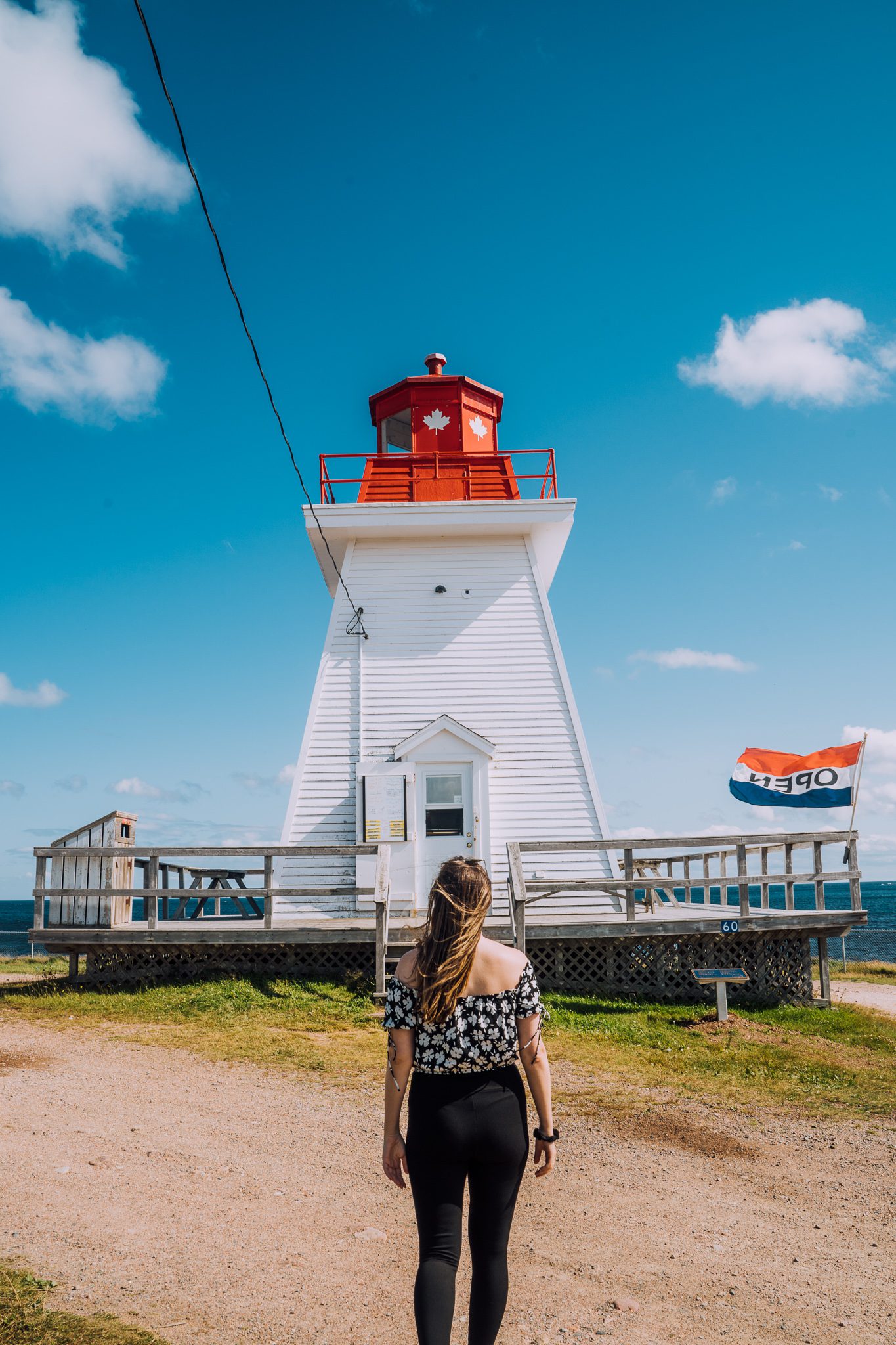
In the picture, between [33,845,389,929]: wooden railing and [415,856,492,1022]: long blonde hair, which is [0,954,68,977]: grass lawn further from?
[415,856,492,1022]: long blonde hair

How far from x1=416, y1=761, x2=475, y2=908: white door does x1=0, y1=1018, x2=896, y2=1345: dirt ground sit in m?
6.62

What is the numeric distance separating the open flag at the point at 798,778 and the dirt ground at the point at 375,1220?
8.24 meters

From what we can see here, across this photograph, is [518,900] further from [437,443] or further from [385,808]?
[437,443]

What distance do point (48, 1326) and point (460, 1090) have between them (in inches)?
89.0

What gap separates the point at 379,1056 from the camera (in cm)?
932

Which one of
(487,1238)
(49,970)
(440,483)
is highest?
(440,483)

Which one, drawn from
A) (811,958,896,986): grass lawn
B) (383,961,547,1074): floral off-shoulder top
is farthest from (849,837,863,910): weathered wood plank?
(811,958,896,986): grass lawn

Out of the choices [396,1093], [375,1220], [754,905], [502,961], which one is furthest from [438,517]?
[754,905]

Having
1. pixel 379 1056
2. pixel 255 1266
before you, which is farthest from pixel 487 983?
pixel 379 1056

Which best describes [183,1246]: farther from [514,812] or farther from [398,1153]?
[514,812]

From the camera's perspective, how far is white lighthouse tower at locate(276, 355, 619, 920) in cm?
1444

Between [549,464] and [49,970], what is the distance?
18638 mm

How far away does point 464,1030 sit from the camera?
135 inches

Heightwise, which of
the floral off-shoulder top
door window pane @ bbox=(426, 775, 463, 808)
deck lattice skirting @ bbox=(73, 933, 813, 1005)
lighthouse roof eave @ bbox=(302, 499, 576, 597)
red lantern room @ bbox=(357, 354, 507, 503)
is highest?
red lantern room @ bbox=(357, 354, 507, 503)
